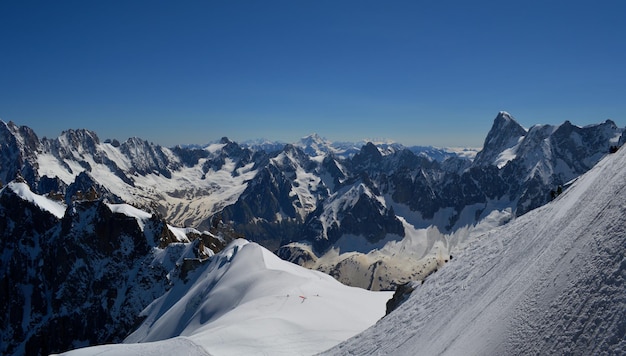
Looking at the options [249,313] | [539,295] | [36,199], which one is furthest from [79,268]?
[539,295]

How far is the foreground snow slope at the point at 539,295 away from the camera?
1262 centimetres

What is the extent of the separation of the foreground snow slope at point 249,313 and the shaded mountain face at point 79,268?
45.2 ft

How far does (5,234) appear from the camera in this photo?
138 meters

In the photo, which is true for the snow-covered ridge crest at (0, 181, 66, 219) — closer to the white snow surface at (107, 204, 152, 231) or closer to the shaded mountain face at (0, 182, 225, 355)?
the shaded mountain face at (0, 182, 225, 355)

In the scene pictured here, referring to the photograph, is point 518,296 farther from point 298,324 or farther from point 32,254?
point 32,254

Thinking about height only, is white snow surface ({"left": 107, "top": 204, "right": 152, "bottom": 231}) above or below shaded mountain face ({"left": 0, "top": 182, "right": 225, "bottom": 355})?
above

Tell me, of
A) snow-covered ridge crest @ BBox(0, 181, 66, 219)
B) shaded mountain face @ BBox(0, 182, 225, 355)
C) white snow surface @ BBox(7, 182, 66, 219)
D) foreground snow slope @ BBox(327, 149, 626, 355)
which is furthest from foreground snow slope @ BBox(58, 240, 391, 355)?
white snow surface @ BBox(7, 182, 66, 219)

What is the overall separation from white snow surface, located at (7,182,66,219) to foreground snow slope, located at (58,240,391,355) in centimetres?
7270

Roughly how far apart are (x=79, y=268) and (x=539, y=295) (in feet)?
442

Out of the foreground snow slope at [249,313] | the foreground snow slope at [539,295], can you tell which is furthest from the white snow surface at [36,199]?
the foreground snow slope at [539,295]

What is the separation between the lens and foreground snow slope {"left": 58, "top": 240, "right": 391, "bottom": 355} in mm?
37562

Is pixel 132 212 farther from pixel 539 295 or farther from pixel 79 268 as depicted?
pixel 539 295

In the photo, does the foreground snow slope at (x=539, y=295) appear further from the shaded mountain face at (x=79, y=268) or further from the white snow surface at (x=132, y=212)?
the white snow surface at (x=132, y=212)

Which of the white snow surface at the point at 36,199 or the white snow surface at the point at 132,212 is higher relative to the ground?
the white snow surface at the point at 36,199
